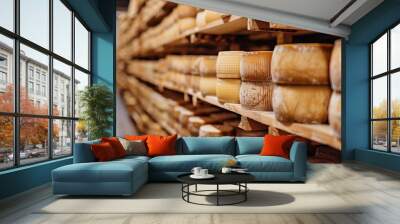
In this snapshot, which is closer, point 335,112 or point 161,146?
point 161,146

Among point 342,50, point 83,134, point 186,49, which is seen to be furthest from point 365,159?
point 83,134

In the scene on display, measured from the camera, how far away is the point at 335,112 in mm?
7562

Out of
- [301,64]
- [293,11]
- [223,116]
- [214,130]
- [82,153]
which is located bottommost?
[82,153]

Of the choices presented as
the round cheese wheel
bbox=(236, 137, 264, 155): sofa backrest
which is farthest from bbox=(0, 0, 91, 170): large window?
bbox=(236, 137, 264, 155): sofa backrest

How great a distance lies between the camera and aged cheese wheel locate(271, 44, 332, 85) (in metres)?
7.04

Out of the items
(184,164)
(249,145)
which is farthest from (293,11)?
(184,164)

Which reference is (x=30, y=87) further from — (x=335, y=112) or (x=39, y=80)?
(x=335, y=112)

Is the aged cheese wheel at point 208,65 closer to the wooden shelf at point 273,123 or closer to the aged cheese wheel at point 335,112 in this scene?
the wooden shelf at point 273,123

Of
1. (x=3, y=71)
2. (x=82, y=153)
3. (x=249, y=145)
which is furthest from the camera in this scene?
(x=249, y=145)

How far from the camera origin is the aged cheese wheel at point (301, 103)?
711 cm

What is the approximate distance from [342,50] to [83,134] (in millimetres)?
5486

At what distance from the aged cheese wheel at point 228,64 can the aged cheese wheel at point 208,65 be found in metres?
0.08

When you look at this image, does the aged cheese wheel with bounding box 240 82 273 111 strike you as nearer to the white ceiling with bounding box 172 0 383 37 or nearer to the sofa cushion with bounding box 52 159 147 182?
the white ceiling with bounding box 172 0 383 37

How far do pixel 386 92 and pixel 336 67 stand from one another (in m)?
1.02
